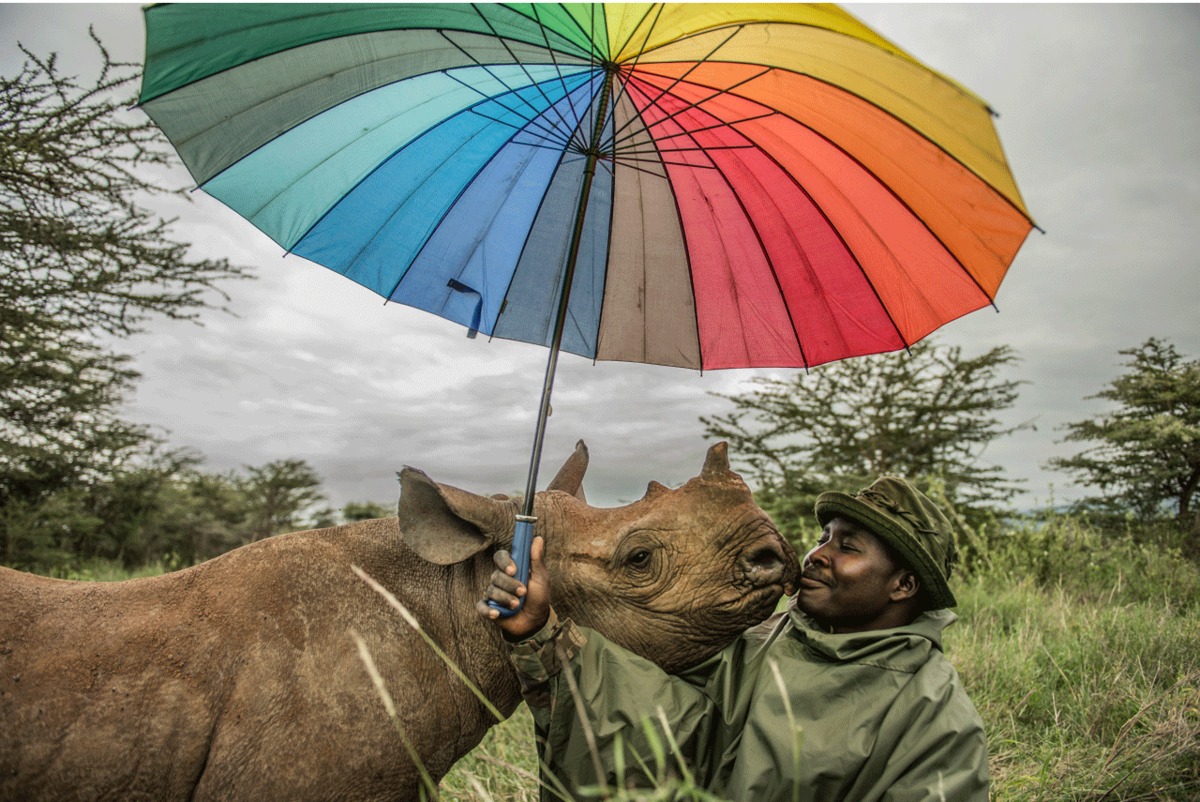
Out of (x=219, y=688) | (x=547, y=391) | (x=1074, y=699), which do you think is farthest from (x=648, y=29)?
(x=1074, y=699)

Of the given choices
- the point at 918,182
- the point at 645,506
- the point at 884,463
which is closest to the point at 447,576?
the point at 645,506

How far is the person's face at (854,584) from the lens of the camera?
9.61 ft

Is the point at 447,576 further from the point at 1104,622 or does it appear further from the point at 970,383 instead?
the point at 970,383

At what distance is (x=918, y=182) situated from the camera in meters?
2.99

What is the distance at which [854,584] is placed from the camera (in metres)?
2.92

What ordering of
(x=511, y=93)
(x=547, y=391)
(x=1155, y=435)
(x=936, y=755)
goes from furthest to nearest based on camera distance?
(x=1155, y=435) < (x=511, y=93) < (x=547, y=391) < (x=936, y=755)

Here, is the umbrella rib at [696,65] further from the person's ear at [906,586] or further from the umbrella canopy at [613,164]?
the person's ear at [906,586]

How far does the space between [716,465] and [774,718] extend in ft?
3.03

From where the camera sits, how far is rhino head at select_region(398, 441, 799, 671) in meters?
2.39

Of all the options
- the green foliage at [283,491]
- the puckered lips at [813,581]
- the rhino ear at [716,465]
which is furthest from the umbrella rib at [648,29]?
the green foliage at [283,491]

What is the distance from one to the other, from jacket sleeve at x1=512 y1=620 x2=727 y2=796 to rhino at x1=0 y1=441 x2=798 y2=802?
117 millimetres

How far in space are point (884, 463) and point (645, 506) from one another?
1368cm

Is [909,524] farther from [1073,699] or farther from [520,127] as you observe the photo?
[1073,699]

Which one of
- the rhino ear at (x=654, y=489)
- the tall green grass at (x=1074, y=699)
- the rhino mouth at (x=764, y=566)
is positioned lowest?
the tall green grass at (x=1074, y=699)
